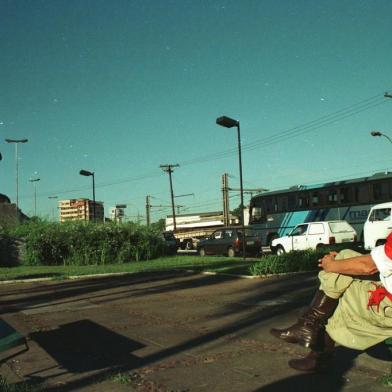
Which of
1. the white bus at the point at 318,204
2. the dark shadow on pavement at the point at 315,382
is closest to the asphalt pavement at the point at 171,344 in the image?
the dark shadow on pavement at the point at 315,382

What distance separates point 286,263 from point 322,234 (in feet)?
36.8

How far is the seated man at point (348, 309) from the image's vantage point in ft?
10.3

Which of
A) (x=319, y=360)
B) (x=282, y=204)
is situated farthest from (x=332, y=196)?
(x=319, y=360)

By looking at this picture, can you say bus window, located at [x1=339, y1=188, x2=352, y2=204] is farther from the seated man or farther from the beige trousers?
the beige trousers

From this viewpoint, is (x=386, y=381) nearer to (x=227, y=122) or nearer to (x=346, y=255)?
(x=346, y=255)

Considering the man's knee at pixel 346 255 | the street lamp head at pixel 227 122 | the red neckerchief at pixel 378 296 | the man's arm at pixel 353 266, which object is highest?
the street lamp head at pixel 227 122

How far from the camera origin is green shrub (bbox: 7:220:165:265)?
69.8 feet

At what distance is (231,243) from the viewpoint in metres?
27.3

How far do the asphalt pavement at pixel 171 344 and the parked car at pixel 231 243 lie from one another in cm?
1649

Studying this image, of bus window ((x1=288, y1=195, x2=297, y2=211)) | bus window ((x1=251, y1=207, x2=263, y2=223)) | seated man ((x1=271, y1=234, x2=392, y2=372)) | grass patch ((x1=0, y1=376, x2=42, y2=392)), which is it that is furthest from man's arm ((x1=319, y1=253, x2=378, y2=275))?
bus window ((x1=251, y1=207, x2=263, y2=223))

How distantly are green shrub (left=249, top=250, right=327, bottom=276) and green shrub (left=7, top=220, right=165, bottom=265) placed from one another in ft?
33.2

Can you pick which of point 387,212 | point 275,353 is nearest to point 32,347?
point 275,353

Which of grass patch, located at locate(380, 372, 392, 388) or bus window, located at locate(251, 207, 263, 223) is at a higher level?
bus window, located at locate(251, 207, 263, 223)

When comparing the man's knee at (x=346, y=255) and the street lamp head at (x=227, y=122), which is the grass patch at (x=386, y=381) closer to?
the man's knee at (x=346, y=255)
